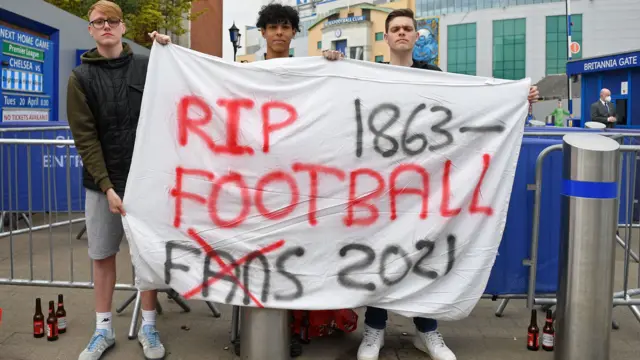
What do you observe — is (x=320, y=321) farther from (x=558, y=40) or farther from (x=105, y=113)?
(x=558, y=40)

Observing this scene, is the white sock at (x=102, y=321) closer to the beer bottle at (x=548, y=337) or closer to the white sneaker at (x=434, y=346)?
the white sneaker at (x=434, y=346)

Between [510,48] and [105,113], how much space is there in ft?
183

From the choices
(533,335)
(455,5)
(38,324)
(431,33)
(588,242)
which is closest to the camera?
(588,242)

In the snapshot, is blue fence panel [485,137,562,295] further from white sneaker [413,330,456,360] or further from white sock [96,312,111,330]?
white sock [96,312,111,330]

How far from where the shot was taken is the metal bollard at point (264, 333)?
3646 millimetres

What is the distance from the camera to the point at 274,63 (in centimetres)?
362

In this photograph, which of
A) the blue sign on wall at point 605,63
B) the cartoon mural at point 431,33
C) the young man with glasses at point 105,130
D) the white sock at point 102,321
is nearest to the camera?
the young man with glasses at point 105,130

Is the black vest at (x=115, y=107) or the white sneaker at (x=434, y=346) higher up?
the black vest at (x=115, y=107)

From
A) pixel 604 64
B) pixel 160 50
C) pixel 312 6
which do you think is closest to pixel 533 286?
pixel 160 50

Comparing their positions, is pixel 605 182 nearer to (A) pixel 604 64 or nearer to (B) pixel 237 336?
(B) pixel 237 336

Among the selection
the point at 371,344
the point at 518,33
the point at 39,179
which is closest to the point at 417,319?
the point at 371,344

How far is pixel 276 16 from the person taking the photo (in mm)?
4070

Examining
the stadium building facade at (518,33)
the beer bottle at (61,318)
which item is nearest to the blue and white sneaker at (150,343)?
the beer bottle at (61,318)

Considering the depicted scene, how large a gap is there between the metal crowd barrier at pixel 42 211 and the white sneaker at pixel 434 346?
166cm
